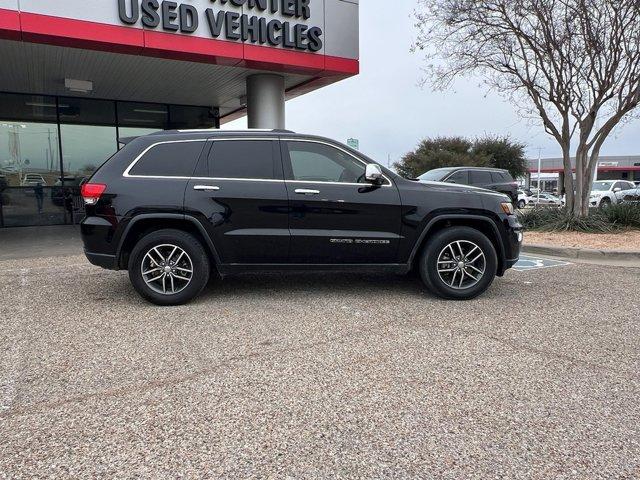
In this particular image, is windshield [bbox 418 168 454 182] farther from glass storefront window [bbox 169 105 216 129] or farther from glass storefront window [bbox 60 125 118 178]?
glass storefront window [bbox 60 125 118 178]

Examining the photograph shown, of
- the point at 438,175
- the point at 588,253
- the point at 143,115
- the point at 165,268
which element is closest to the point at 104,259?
the point at 165,268

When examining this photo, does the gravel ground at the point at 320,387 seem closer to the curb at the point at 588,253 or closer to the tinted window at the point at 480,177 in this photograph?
the curb at the point at 588,253

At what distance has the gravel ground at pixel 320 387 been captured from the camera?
2.52m

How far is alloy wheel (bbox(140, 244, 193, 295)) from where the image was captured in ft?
17.0

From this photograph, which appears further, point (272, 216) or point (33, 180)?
point (33, 180)

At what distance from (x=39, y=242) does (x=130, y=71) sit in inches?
165

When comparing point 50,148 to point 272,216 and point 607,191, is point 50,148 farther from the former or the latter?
point 607,191

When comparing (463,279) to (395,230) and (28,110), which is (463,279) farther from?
(28,110)

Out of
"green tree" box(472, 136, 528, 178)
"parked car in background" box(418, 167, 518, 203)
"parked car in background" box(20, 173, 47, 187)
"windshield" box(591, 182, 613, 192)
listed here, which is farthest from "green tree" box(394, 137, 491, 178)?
"parked car in background" box(20, 173, 47, 187)

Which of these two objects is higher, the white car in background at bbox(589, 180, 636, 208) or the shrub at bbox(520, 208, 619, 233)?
the white car in background at bbox(589, 180, 636, 208)

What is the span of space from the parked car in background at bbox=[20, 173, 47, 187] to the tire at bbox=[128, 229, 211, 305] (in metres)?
10.3

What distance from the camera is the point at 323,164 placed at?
5504 mm

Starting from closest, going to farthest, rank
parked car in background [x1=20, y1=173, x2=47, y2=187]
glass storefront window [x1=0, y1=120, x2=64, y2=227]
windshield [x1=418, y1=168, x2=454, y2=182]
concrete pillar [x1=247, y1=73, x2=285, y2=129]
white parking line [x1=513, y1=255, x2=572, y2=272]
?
1. white parking line [x1=513, y1=255, x2=572, y2=272]
2. concrete pillar [x1=247, y1=73, x2=285, y2=129]
3. glass storefront window [x1=0, y1=120, x2=64, y2=227]
4. parked car in background [x1=20, y1=173, x2=47, y2=187]
5. windshield [x1=418, y1=168, x2=454, y2=182]

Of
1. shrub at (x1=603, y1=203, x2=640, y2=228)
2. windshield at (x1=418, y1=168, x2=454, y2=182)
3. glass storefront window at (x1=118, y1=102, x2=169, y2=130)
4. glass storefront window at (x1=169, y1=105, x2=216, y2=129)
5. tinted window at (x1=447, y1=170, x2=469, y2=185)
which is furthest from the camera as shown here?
glass storefront window at (x1=169, y1=105, x2=216, y2=129)
